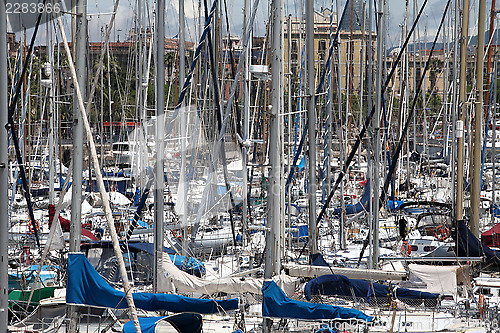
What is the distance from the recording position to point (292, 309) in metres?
9.58

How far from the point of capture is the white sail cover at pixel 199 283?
34.5 ft

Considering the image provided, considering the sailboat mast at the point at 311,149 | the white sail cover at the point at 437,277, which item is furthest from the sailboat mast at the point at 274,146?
the white sail cover at the point at 437,277

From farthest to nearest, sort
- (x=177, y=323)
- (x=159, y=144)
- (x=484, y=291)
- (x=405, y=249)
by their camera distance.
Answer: (x=405, y=249) < (x=484, y=291) < (x=159, y=144) < (x=177, y=323)

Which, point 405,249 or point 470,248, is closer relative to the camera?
point 470,248

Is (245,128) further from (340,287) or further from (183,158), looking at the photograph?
(340,287)

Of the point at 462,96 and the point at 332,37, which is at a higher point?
the point at 332,37

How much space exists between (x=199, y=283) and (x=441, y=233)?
974cm

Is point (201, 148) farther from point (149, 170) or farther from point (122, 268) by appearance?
point (122, 268)

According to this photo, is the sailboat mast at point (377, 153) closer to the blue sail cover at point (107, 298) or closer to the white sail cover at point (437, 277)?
the white sail cover at point (437, 277)

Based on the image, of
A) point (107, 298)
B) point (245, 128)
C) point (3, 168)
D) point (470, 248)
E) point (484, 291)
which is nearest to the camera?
point (3, 168)

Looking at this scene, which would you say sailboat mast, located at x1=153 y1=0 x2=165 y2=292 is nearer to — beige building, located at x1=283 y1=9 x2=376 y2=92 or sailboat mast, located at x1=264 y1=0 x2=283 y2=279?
sailboat mast, located at x1=264 y1=0 x2=283 y2=279

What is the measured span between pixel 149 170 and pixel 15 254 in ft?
A: 12.4

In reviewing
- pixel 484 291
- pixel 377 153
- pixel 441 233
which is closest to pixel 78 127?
pixel 377 153

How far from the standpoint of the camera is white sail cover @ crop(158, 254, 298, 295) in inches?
414
